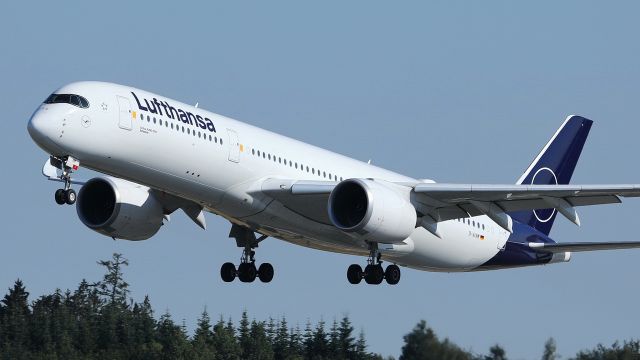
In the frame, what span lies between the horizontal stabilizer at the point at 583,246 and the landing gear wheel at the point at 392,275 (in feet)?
21.0

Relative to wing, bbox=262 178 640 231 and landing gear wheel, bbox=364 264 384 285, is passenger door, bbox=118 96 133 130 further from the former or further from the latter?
landing gear wheel, bbox=364 264 384 285

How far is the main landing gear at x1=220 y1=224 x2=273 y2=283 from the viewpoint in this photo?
150 feet

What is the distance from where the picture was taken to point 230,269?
1821 inches

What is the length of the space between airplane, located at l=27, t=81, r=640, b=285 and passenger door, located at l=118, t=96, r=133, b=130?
0.03 meters

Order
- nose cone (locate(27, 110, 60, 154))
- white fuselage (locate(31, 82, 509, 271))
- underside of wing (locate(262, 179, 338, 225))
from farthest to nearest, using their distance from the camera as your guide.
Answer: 1. underside of wing (locate(262, 179, 338, 225))
2. white fuselage (locate(31, 82, 509, 271))
3. nose cone (locate(27, 110, 60, 154))

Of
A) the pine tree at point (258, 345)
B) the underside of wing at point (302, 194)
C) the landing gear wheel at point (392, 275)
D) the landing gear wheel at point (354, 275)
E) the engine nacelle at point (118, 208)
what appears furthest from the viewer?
the pine tree at point (258, 345)

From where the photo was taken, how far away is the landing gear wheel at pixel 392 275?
44.0 m

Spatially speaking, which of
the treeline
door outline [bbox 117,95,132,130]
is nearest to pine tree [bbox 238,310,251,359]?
the treeline

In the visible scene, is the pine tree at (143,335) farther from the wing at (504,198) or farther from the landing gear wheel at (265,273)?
the wing at (504,198)

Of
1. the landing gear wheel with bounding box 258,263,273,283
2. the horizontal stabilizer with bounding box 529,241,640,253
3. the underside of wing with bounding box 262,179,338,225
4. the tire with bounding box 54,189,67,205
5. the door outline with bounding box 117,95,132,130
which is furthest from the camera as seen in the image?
the landing gear wheel with bounding box 258,263,273,283

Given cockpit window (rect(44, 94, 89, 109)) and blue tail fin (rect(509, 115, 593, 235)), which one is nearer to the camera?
cockpit window (rect(44, 94, 89, 109))

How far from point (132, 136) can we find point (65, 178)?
2.12m

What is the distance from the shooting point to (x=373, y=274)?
43188mm

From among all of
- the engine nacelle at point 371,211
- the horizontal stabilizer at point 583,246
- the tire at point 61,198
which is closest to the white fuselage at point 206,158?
the tire at point 61,198
